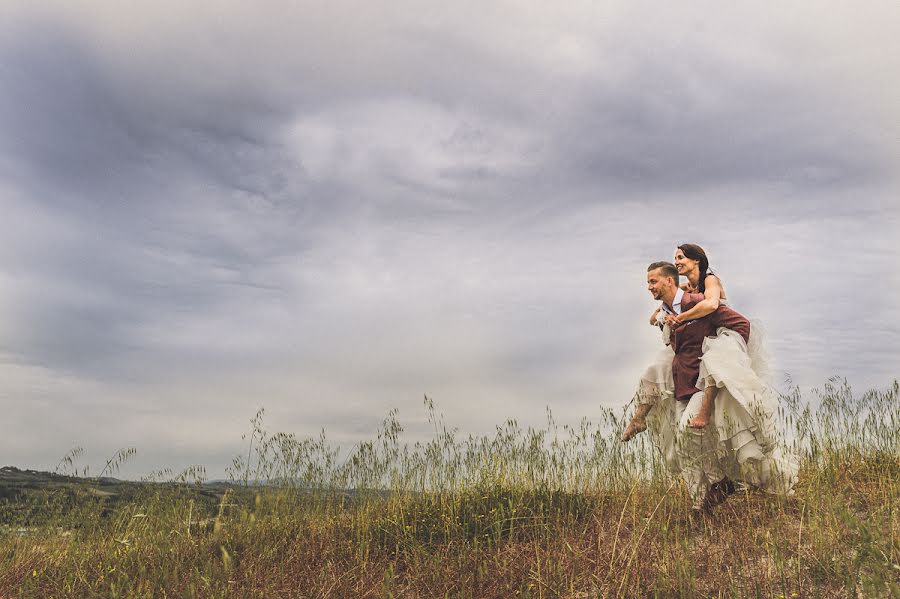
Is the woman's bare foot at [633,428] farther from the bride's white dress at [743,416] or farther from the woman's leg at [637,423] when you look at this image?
the bride's white dress at [743,416]

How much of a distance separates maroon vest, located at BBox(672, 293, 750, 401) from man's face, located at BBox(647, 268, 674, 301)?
0.19 meters

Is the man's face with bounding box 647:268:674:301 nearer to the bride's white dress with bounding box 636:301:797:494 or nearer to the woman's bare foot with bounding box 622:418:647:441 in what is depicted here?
the bride's white dress with bounding box 636:301:797:494

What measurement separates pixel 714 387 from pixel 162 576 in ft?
15.3

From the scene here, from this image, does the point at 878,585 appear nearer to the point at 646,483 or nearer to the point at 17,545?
the point at 646,483

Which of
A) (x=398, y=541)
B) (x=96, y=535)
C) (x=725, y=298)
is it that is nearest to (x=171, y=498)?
(x=96, y=535)

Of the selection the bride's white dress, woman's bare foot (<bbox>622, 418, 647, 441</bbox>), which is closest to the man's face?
the bride's white dress

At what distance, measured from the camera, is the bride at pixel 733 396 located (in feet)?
15.7

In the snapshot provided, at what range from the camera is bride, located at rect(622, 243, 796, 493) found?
4.79 m

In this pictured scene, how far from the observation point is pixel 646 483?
5.62 meters

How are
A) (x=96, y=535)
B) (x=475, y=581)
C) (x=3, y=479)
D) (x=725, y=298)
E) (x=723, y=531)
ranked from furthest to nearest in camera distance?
1. (x=3, y=479)
2. (x=96, y=535)
3. (x=725, y=298)
4. (x=723, y=531)
5. (x=475, y=581)

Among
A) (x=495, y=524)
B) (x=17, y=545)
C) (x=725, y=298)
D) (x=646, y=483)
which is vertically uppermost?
(x=725, y=298)

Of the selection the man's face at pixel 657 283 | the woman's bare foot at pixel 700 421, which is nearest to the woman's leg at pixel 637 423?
the woman's bare foot at pixel 700 421

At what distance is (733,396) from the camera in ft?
15.6

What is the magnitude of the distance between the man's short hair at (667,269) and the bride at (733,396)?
47 millimetres
